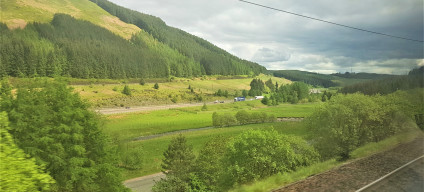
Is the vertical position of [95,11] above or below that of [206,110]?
above

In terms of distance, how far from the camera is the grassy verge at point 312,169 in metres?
10.2

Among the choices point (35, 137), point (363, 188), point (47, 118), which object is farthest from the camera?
point (47, 118)

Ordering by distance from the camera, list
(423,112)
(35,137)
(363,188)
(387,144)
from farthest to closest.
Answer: (423,112) → (35,137) → (387,144) → (363,188)

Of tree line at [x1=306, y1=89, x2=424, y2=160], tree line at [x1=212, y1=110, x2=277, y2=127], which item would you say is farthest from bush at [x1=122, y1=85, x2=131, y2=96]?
tree line at [x1=306, y1=89, x2=424, y2=160]

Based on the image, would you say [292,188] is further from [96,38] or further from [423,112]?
[96,38]

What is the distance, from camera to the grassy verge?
10227mm

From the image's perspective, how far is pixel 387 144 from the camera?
675 inches

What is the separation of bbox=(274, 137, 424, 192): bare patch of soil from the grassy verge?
53cm

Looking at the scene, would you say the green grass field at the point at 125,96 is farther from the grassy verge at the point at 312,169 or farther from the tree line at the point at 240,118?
the grassy verge at the point at 312,169

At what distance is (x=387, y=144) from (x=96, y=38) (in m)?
95.2

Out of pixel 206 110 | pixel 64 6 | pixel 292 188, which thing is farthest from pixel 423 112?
pixel 64 6

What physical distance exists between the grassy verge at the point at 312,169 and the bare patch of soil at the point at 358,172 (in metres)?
0.53

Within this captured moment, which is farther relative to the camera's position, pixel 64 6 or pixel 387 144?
pixel 64 6

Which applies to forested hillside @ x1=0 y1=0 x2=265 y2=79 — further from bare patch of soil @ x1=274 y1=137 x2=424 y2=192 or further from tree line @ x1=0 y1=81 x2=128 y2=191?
bare patch of soil @ x1=274 y1=137 x2=424 y2=192
